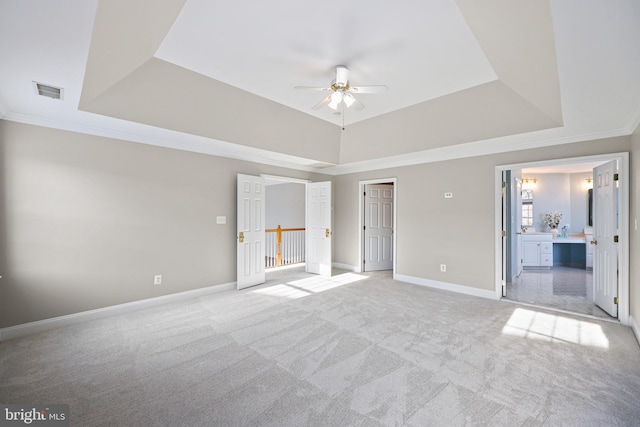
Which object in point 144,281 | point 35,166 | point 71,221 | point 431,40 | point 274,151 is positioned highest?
point 431,40

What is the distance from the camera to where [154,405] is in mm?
1997

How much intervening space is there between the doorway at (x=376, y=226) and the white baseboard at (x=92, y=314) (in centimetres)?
351

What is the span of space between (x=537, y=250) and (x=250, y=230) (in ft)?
23.8

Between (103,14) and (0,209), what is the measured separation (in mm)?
2738

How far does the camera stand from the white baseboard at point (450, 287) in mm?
4516

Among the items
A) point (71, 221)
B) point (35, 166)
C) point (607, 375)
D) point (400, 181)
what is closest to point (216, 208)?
point (71, 221)

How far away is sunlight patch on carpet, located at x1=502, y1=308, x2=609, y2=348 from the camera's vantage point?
9.89ft

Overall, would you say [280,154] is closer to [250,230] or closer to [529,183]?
[250,230]

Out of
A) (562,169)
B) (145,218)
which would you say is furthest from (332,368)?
(562,169)

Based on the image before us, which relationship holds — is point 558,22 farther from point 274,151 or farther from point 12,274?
point 12,274

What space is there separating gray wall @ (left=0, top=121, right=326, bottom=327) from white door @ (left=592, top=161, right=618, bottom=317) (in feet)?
19.5

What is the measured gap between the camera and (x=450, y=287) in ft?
16.3

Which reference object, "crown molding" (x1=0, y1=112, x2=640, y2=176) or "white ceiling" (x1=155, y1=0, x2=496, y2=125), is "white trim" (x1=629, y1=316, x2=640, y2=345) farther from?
"white ceiling" (x1=155, y1=0, x2=496, y2=125)

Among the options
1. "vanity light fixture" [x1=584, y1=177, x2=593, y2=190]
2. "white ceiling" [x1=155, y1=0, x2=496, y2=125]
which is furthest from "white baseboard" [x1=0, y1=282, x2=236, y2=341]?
"vanity light fixture" [x1=584, y1=177, x2=593, y2=190]
